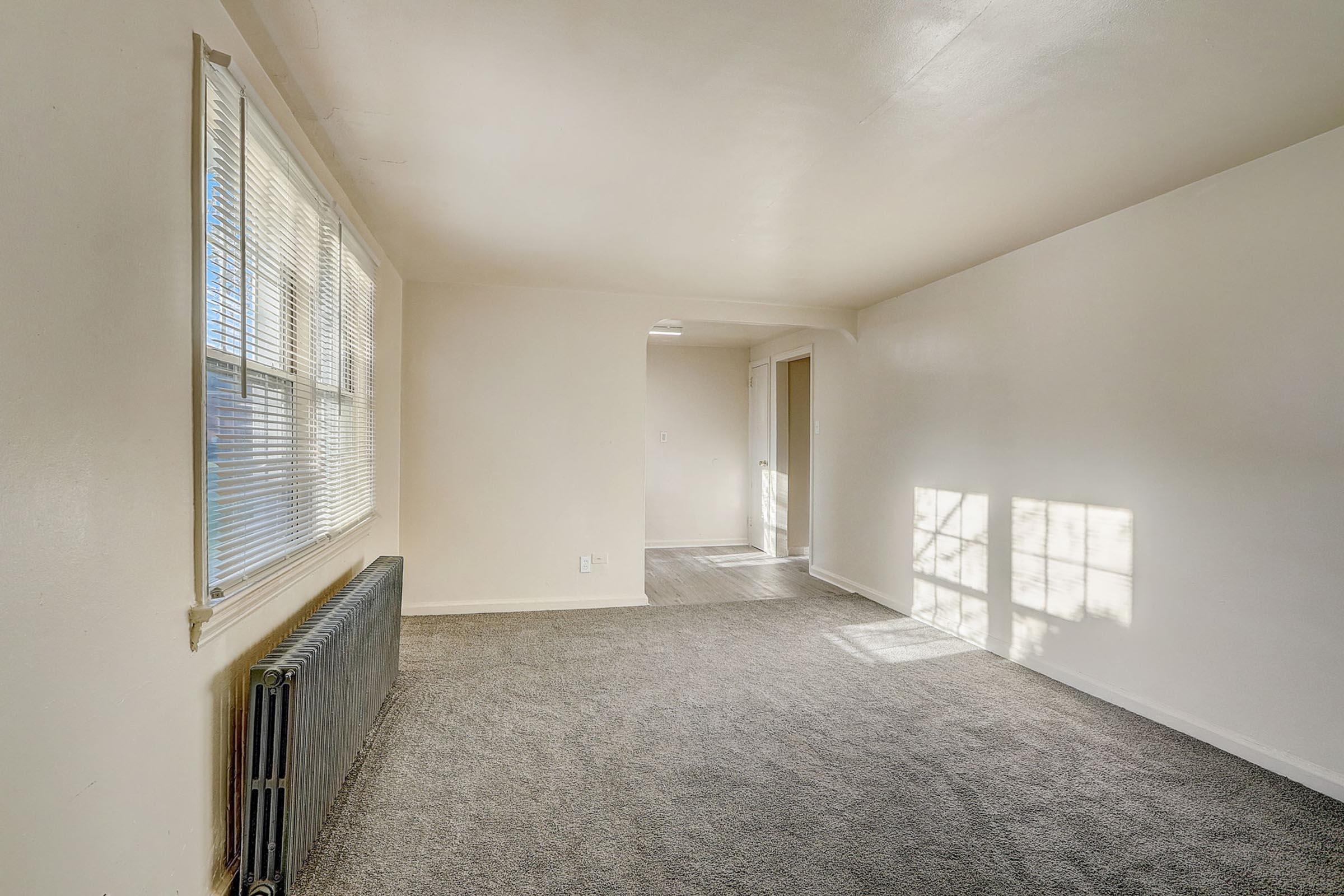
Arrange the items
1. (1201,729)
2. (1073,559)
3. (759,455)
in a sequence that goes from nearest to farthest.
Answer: (1201,729)
(1073,559)
(759,455)

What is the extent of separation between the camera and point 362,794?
2.38 metres

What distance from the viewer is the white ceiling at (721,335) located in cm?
662

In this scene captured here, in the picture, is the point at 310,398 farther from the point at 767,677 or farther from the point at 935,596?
the point at 935,596

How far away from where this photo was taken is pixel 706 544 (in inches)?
323

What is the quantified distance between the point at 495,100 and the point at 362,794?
2.56 m

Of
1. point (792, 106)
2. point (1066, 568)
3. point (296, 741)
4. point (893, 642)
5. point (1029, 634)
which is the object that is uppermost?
point (792, 106)

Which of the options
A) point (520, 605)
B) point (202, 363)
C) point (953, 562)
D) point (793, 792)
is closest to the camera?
point (202, 363)

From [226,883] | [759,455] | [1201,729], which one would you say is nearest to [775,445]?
[759,455]

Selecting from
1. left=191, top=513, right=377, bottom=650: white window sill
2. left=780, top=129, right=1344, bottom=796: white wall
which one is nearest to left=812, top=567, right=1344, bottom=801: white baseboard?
left=780, top=129, right=1344, bottom=796: white wall

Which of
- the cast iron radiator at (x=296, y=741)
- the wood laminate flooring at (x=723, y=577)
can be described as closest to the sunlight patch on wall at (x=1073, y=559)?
the wood laminate flooring at (x=723, y=577)

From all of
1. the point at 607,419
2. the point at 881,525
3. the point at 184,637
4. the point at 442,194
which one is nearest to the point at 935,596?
the point at 881,525

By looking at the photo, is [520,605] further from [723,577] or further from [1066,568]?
[1066,568]

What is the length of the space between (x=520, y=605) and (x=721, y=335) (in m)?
3.77

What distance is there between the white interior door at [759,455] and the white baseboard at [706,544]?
14cm
